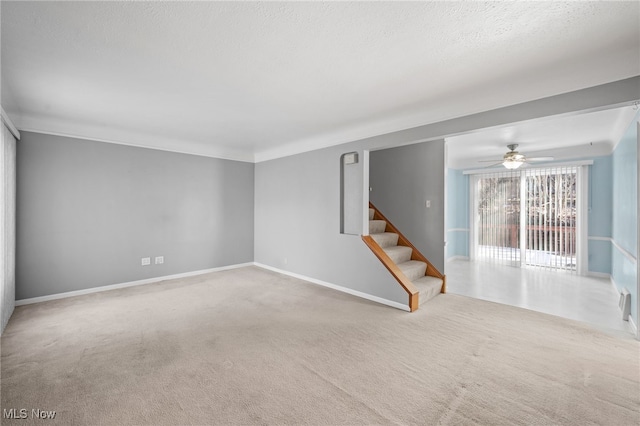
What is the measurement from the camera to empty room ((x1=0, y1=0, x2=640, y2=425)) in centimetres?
181

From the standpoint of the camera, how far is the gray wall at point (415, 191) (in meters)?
4.68

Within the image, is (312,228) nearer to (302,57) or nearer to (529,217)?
(302,57)

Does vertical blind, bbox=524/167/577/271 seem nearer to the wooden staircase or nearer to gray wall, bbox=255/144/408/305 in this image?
the wooden staircase

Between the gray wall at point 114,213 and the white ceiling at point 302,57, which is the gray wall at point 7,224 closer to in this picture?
the gray wall at point 114,213

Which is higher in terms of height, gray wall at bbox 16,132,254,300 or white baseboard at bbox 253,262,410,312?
gray wall at bbox 16,132,254,300

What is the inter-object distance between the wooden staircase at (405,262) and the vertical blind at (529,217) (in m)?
3.32

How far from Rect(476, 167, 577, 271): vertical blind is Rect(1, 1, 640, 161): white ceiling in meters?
4.56

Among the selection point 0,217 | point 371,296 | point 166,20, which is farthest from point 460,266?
point 0,217

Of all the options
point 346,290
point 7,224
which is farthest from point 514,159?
point 7,224

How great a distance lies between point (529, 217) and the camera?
20.7 ft

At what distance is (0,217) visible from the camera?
2.80 meters

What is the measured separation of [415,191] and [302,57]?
3.52 metres

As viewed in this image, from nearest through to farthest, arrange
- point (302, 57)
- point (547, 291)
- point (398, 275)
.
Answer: point (302, 57)
point (398, 275)
point (547, 291)

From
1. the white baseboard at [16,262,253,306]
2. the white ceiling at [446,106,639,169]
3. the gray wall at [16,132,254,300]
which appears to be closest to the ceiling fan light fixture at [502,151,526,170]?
the white ceiling at [446,106,639,169]
